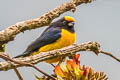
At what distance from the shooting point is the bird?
355 cm

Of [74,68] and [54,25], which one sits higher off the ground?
[54,25]

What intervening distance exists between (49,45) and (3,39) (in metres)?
2.42

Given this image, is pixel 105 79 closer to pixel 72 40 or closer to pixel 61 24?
pixel 72 40

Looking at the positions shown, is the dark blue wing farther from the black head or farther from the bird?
the black head

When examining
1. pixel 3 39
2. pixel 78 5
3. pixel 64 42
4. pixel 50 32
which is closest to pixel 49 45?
pixel 64 42

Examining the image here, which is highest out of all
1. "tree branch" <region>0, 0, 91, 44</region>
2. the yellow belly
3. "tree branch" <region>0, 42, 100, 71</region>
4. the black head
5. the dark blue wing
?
the black head

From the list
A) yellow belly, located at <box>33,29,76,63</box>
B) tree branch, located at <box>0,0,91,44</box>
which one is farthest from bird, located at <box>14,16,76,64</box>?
tree branch, located at <box>0,0,91,44</box>

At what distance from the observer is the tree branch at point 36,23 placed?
1175 mm

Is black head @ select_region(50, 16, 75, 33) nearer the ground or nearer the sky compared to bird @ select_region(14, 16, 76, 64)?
nearer the sky

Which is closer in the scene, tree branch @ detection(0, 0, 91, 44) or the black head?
tree branch @ detection(0, 0, 91, 44)

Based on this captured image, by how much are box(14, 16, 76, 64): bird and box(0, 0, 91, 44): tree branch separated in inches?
79.8

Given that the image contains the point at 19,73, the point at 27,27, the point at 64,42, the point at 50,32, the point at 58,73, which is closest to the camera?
the point at 19,73

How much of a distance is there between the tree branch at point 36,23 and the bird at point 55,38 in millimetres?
2027

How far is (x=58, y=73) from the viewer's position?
1073 millimetres
